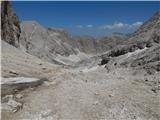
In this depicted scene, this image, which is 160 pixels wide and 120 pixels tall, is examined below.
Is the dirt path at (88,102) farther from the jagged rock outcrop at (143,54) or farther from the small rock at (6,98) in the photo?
the jagged rock outcrop at (143,54)

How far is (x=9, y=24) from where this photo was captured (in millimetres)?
53594

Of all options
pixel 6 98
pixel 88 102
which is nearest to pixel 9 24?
pixel 6 98

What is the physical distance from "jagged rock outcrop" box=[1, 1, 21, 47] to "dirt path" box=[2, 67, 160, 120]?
1194 inches

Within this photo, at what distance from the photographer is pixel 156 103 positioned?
55.8 feet

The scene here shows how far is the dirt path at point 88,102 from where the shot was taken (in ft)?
50.0

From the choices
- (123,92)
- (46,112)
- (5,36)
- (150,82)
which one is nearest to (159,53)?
(150,82)

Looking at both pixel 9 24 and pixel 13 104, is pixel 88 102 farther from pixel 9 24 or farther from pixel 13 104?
pixel 9 24

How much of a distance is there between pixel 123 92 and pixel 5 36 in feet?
114

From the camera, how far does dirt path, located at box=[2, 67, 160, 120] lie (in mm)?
15242

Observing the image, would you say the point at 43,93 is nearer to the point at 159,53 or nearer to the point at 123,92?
the point at 123,92

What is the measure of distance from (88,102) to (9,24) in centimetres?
3989

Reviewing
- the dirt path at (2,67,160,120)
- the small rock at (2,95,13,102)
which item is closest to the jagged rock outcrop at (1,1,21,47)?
the dirt path at (2,67,160,120)

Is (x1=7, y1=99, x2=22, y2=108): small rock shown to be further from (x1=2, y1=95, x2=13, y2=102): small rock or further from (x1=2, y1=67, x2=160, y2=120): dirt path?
(x1=2, y1=67, x2=160, y2=120): dirt path

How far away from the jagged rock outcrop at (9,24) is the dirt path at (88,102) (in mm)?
30320
